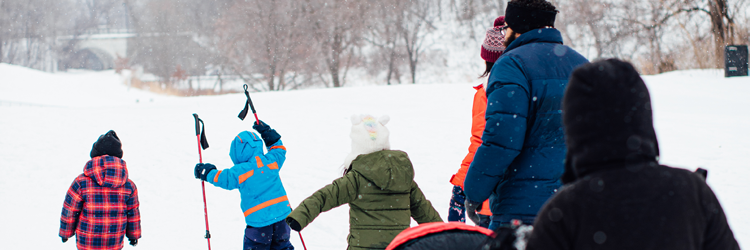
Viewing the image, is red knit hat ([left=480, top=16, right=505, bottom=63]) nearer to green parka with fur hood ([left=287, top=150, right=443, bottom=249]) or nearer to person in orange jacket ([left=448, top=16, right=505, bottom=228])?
person in orange jacket ([left=448, top=16, right=505, bottom=228])

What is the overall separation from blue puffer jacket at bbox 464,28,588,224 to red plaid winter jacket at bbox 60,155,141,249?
11.3 ft

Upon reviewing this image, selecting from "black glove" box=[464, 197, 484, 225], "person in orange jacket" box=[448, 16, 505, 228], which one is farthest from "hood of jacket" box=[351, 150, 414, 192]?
"black glove" box=[464, 197, 484, 225]

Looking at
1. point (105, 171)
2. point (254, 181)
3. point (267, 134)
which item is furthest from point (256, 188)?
point (105, 171)

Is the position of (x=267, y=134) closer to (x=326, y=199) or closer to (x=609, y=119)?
(x=326, y=199)

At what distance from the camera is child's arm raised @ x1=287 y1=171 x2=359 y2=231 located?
2.80 m

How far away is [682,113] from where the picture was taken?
37.2 feet

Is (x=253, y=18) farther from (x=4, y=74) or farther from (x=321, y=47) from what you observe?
(x=4, y=74)

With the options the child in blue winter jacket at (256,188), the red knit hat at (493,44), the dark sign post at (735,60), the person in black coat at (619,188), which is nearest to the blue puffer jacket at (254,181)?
the child in blue winter jacket at (256,188)

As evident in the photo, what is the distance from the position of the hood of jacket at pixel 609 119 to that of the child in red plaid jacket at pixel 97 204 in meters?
4.20

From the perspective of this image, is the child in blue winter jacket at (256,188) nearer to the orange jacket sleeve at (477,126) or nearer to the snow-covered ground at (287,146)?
the snow-covered ground at (287,146)

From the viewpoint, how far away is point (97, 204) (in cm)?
436

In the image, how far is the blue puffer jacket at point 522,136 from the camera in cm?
206

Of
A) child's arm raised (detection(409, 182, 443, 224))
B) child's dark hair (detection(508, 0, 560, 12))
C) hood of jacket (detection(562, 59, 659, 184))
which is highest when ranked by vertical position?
child's dark hair (detection(508, 0, 560, 12))

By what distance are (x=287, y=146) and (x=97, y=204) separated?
5.09 metres
